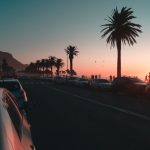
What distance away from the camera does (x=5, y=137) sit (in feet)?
12.4

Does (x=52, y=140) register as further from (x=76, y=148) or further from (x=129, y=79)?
(x=129, y=79)

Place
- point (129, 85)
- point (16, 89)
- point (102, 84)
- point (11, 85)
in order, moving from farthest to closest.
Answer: point (102, 84) < point (129, 85) < point (11, 85) < point (16, 89)

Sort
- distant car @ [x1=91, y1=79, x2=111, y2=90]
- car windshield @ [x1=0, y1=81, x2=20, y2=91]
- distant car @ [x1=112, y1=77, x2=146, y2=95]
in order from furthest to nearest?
distant car @ [x1=91, y1=79, x2=111, y2=90] → distant car @ [x1=112, y1=77, x2=146, y2=95] → car windshield @ [x1=0, y1=81, x2=20, y2=91]

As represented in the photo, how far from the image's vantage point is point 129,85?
3956 cm

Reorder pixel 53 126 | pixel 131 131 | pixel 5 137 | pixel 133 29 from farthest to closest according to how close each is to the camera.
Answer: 1. pixel 133 29
2. pixel 53 126
3. pixel 131 131
4. pixel 5 137

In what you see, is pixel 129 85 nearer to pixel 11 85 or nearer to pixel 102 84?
pixel 102 84

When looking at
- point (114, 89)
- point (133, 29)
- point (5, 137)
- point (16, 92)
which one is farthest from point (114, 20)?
point (5, 137)

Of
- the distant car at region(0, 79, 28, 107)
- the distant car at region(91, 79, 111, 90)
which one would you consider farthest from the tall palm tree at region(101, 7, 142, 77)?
the distant car at region(0, 79, 28, 107)

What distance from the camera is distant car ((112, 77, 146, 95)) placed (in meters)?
37.7

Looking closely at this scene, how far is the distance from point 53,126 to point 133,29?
50695 millimetres

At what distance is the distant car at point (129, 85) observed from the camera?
124 feet

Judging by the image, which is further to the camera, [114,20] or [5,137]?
[114,20]

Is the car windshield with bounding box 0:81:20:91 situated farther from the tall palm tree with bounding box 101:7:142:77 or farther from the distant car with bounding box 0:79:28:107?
the tall palm tree with bounding box 101:7:142:77

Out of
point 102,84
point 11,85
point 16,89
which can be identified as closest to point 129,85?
point 102,84
